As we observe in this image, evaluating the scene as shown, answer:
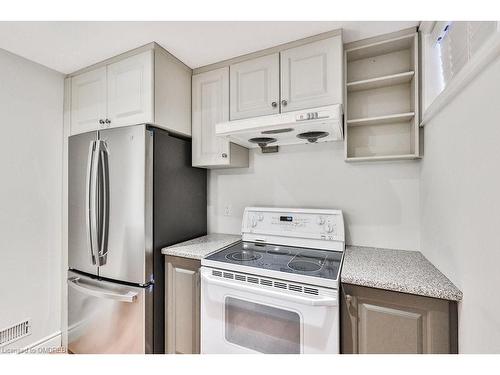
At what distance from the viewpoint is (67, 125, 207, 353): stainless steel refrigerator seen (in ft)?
5.05

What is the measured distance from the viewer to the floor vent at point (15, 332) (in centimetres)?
159

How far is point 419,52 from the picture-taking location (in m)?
1.44

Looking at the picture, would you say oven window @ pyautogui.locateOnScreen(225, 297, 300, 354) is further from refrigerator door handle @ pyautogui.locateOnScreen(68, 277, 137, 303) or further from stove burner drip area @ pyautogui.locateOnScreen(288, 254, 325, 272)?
refrigerator door handle @ pyautogui.locateOnScreen(68, 277, 137, 303)

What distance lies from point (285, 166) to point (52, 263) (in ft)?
6.61

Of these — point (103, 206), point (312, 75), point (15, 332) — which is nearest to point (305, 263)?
point (312, 75)

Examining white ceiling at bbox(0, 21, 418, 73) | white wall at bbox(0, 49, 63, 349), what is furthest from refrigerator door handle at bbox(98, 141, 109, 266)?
white ceiling at bbox(0, 21, 418, 73)

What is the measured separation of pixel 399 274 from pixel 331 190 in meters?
0.76

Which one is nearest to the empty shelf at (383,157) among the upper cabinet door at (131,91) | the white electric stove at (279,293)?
the white electric stove at (279,293)

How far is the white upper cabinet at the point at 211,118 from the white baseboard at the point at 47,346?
1754 millimetres

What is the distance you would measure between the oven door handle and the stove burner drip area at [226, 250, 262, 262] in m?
0.15

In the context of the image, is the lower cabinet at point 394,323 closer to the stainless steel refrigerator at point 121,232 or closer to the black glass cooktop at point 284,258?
the black glass cooktop at point 284,258

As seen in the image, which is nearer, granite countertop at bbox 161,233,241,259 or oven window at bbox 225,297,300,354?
oven window at bbox 225,297,300,354

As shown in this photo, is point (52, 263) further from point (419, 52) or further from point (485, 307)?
point (419, 52)
